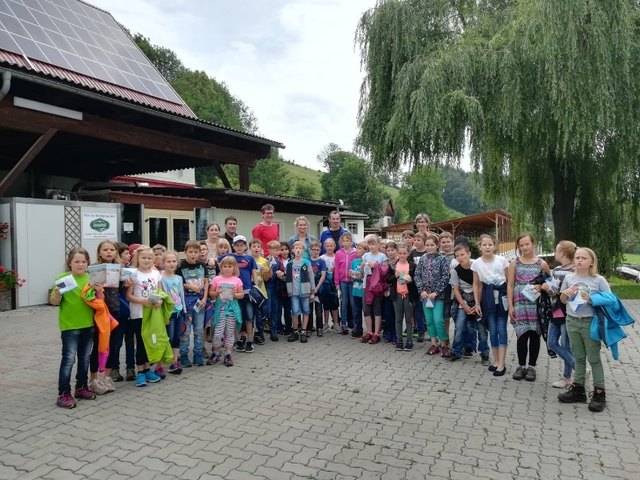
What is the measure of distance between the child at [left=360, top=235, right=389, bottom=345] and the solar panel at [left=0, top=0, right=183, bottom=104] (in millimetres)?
9207

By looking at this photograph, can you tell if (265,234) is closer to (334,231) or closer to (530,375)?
(334,231)

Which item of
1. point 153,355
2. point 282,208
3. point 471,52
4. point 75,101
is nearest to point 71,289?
point 153,355

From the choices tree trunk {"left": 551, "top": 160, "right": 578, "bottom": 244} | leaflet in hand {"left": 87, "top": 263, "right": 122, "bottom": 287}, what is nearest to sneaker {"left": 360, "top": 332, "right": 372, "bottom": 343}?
leaflet in hand {"left": 87, "top": 263, "right": 122, "bottom": 287}

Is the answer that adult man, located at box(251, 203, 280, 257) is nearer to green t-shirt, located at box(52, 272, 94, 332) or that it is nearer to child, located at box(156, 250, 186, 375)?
child, located at box(156, 250, 186, 375)

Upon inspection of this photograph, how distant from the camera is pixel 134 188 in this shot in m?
14.8

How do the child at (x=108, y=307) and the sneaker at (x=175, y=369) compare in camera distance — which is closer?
the child at (x=108, y=307)

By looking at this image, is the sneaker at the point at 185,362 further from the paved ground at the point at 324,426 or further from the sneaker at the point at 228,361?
the sneaker at the point at 228,361

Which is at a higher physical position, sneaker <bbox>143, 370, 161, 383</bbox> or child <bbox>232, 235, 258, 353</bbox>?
child <bbox>232, 235, 258, 353</bbox>

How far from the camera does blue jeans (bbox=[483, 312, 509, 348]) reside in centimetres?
520

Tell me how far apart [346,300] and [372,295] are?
81 centimetres

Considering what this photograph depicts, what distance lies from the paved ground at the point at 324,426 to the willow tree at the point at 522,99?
7.40 m

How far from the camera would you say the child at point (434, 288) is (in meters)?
5.95

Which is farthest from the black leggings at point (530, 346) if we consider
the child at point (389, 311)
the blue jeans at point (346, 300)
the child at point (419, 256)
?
the blue jeans at point (346, 300)

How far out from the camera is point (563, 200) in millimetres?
13617
